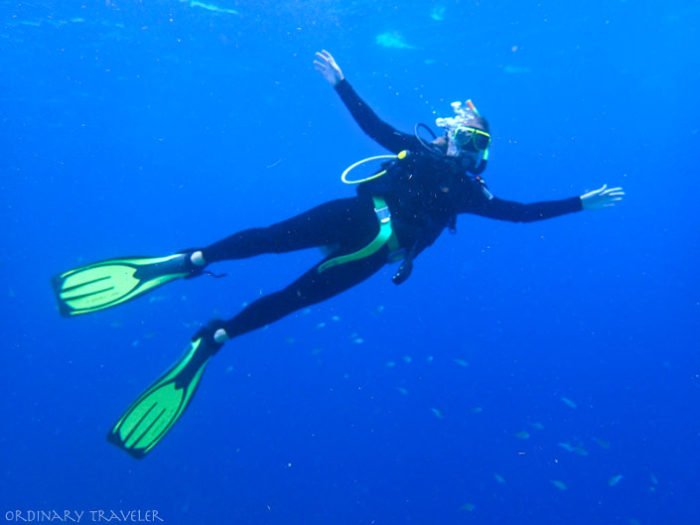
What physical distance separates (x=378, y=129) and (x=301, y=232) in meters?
1.42

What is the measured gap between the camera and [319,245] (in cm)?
648

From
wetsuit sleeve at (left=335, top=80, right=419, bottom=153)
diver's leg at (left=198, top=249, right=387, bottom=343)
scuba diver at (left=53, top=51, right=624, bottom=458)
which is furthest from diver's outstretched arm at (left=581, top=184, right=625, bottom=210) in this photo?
diver's leg at (left=198, top=249, right=387, bottom=343)

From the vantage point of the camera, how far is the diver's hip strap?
6.16 metres

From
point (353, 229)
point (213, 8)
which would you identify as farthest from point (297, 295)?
point (213, 8)

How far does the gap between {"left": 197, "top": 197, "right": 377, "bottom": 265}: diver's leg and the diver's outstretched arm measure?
267cm

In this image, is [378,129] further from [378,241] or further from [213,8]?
[213,8]

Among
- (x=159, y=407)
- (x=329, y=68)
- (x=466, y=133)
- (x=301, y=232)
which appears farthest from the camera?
(x=329, y=68)

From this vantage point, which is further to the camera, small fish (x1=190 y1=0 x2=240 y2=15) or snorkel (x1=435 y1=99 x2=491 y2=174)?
small fish (x1=190 y1=0 x2=240 y2=15)

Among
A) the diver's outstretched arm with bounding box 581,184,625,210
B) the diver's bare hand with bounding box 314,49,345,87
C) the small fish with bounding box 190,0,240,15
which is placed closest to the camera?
the diver's bare hand with bounding box 314,49,345,87

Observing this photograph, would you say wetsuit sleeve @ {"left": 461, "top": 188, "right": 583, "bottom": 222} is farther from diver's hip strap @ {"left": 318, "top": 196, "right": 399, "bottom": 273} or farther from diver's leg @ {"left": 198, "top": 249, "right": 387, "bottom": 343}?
diver's leg @ {"left": 198, "top": 249, "right": 387, "bottom": 343}

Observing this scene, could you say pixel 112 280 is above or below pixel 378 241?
below

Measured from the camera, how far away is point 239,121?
40031 millimetres

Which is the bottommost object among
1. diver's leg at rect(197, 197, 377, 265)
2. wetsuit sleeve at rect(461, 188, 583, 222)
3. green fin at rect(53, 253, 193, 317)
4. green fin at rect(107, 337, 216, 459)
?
green fin at rect(107, 337, 216, 459)

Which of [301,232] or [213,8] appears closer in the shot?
[301,232]
